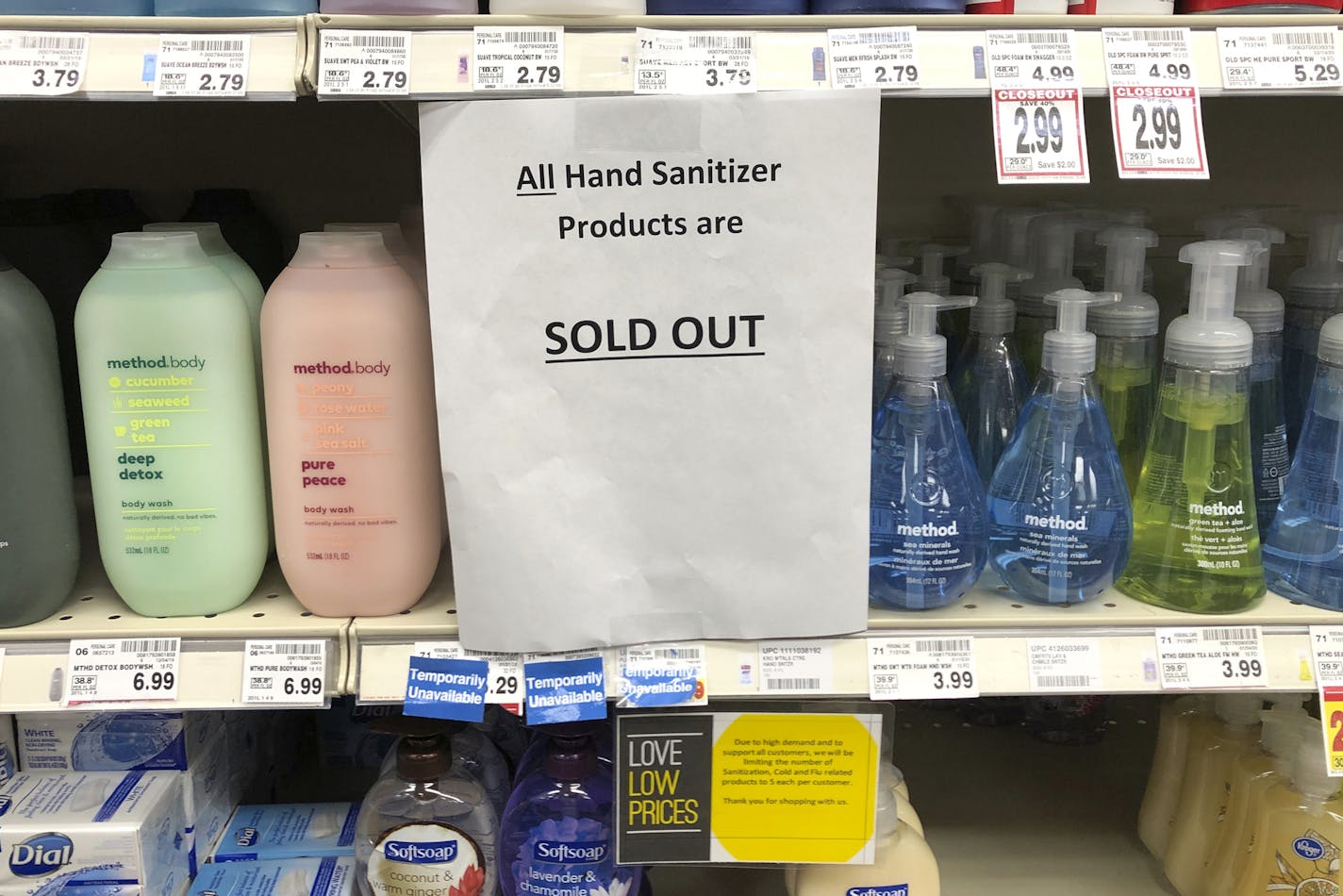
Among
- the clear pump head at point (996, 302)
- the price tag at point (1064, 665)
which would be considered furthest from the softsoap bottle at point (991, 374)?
the price tag at point (1064, 665)

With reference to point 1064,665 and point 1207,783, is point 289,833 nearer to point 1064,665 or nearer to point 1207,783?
point 1064,665

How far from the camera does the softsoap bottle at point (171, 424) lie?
893 mm

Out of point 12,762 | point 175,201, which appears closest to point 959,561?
point 12,762

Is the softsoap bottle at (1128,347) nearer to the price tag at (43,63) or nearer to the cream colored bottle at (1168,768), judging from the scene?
the cream colored bottle at (1168,768)

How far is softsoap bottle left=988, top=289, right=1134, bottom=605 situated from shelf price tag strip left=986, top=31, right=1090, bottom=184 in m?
0.16

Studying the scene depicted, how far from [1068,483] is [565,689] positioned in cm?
51

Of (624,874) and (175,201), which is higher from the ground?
(175,201)

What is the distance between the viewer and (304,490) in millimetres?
944

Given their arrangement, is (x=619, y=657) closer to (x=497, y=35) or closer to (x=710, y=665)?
(x=710, y=665)

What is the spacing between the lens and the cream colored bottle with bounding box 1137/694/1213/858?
1.25 meters

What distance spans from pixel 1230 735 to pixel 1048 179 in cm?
73

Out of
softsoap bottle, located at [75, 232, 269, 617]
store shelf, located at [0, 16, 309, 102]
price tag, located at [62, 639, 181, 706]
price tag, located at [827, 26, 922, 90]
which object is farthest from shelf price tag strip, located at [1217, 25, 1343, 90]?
price tag, located at [62, 639, 181, 706]

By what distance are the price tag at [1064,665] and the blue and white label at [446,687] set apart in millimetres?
506

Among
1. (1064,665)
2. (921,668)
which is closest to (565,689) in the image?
(921,668)
